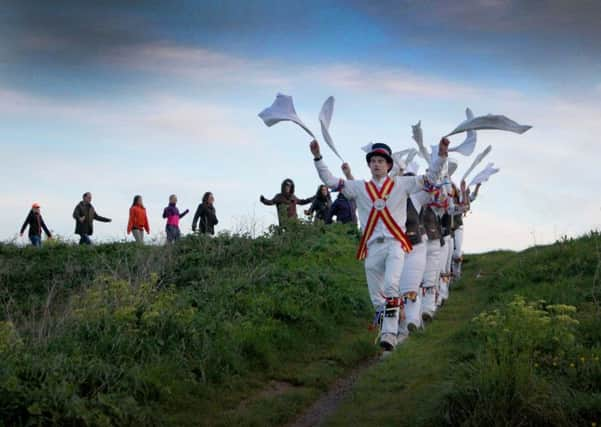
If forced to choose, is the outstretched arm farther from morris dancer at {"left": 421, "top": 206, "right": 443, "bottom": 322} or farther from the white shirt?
morris dancer at {"left": 421, "top": 206, "right": 443, "bottom": 322}

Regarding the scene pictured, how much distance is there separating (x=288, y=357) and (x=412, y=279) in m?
2.30

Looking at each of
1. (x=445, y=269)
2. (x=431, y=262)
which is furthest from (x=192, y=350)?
(x=445, y=269)

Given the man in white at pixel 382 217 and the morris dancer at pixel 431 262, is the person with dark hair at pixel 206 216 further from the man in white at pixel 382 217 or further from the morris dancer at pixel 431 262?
the man in white at pixel 382 217

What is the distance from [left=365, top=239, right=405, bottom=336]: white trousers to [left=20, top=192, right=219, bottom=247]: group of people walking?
11.8m

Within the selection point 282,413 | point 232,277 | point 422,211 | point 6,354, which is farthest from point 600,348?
point 232,277

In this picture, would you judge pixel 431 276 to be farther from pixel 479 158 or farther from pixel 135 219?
pixel 135 219

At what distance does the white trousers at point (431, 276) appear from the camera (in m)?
14.3

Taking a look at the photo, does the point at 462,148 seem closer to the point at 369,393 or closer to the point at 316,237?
the point at 369,393

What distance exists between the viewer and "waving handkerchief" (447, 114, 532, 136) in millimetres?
8719

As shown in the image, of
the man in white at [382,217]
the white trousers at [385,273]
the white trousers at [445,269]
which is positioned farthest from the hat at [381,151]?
the white trousers at [445,269]

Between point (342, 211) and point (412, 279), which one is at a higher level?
point (342, 211)

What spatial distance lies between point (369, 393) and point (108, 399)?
276 cm

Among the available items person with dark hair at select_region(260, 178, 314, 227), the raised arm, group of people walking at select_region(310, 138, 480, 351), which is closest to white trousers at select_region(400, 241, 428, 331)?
group of people walking at select_region(310, 138, 480, 351)

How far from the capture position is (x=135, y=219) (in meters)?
23.3
